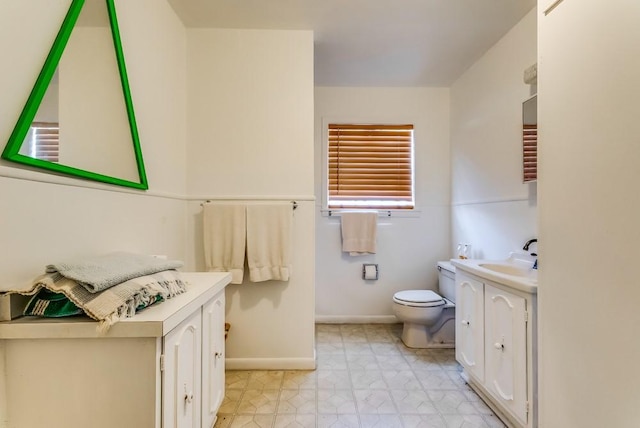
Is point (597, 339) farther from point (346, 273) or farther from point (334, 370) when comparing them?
point (346, 273)

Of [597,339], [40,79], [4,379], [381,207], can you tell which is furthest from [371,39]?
[4,379]

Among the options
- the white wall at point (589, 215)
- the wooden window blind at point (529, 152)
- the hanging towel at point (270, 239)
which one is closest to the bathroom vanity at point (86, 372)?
the hanging towel at point (270, 239)

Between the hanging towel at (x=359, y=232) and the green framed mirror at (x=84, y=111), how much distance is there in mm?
1844

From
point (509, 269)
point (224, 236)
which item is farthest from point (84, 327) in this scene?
point (509, 269)

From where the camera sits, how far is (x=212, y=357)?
51.3 inches

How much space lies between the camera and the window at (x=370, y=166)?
3.01 m

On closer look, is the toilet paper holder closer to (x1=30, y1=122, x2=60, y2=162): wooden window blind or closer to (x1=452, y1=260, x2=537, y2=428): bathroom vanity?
(x1=452, y1=260, x2=537, y2=428): bathroom vanity

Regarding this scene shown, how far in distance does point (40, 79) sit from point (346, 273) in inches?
101

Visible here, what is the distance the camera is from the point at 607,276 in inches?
34.3

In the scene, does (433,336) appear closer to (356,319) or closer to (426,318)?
(426,318)

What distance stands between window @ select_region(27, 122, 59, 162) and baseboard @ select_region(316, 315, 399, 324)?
2.52m

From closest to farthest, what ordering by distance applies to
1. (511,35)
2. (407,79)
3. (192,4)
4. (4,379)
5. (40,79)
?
(4,379)
(40,79)
(192,4)
(511,35)
(407,79)

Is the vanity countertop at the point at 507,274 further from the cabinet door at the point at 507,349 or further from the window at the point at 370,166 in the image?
the window at the point at 370,166

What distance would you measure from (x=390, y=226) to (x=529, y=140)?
140cm
